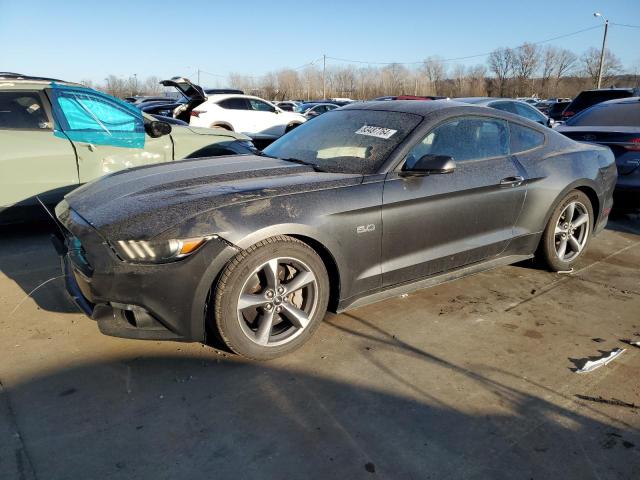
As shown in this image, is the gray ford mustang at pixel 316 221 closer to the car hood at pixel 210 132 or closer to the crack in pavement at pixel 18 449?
the crack in pavement at pixel 18 449

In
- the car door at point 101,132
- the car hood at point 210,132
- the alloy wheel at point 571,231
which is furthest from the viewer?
the car hood at point 210,132

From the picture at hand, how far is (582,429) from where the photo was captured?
2344 mm

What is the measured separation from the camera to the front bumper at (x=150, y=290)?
2.56 metres

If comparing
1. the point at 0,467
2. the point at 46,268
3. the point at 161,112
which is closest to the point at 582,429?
the point at 0,467

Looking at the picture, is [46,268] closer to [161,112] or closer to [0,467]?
[0,467]

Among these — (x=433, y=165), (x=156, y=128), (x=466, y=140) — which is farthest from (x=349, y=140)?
(x=156, y=128)

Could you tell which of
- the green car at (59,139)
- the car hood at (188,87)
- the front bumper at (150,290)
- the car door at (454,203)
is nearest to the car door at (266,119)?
the car hood at (188,87)

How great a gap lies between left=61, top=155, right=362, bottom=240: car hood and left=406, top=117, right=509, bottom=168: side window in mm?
659

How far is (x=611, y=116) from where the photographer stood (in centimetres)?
676

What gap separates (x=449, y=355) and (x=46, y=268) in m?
3.40

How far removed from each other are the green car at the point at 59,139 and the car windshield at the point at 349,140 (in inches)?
79.1

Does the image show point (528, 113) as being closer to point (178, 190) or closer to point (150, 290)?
point (178, 190)

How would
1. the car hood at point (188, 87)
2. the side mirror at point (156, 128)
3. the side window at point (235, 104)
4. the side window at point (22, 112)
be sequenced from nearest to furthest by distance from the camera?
1. the side window at point (22, 112)
2. the side mirror at point (156, 128)
3. the car hood at point (188, 87)
4. the side window at point (235, 104)

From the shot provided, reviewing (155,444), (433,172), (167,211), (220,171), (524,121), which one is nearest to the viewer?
(155,444)
